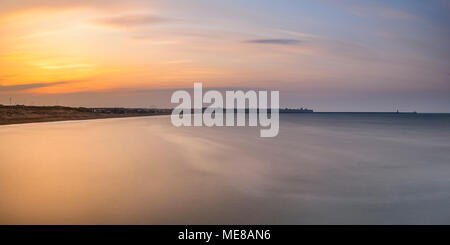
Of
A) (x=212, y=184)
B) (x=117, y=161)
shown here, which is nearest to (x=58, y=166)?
(x=117, y=161)

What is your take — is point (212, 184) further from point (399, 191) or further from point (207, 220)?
point (399, 191)

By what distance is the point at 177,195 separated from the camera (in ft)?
30.5

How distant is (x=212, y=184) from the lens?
35.4 feet

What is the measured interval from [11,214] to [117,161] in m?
7.81
